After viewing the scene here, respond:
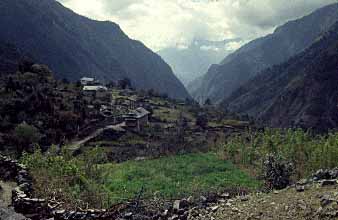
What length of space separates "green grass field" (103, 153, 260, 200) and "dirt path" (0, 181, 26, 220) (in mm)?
4806

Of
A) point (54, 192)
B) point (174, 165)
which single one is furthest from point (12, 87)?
point (54, 192)

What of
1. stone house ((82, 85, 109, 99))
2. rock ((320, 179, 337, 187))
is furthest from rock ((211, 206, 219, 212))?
stone house ((82, 85, 109, 99))

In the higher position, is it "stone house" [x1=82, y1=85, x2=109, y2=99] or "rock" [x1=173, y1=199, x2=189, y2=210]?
"stone house" [x1=82, y1=85, x2=109, y2=99]

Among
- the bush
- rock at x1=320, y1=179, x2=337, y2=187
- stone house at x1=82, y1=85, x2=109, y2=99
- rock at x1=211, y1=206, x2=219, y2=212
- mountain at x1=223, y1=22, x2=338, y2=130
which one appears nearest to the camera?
rock at x1=211, y1=206, x2=219, y2=212

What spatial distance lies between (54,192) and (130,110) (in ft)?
228

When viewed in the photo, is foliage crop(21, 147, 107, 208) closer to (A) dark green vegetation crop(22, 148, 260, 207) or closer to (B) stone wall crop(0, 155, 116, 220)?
(A) dark green vegetation crop(22, 148, 260, 207)

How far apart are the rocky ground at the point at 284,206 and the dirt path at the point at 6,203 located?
6.56 m

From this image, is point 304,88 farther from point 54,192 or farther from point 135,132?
point 54,192

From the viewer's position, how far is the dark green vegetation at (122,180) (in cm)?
2020

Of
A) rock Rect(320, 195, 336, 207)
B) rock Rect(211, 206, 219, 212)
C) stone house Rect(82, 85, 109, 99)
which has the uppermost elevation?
stone house Rect(82, 85, 109, 99)

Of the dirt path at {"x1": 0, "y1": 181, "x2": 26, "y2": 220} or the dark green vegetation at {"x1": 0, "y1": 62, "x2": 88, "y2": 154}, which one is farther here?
the dark green vegetation at {"x1": 0, "y1": 62, "x2": 88, "y2": 154}

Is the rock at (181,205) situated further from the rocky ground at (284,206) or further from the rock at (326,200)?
the rock at (326,200)

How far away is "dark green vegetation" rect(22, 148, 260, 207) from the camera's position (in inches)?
795

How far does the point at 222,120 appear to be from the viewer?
103562 mm
